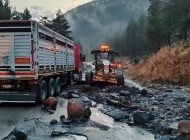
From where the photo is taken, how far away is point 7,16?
98000 mm

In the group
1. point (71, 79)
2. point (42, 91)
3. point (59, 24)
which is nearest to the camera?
point (42, 91)

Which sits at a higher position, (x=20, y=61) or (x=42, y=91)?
(x=20, y=61)

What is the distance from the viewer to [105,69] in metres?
28.5

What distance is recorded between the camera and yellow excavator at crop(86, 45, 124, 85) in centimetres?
2844

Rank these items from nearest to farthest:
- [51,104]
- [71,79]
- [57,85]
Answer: [51,104] < [57,85] < [71,79]

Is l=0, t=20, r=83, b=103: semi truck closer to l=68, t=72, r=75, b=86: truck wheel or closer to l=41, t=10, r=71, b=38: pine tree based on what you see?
l=68, t=72, r=75, b=86: truck wheel

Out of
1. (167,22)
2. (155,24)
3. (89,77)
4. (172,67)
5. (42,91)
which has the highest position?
(155,24)

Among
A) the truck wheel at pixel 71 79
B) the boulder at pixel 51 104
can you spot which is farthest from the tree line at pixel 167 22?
the boulder at pixel 51 104

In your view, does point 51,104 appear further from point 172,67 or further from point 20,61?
point 172,67

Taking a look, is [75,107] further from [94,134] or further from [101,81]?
[101,81]

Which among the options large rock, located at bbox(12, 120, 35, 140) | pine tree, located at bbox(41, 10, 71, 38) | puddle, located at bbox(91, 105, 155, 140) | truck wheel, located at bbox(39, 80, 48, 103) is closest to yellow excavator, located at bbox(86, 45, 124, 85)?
truck wheel, located at bbox(39, 80, 48, 103)

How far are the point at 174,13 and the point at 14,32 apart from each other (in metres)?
55.5

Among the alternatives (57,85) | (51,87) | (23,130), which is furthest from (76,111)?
(57,85)

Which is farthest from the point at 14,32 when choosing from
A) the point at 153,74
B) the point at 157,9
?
the point at 157,9
